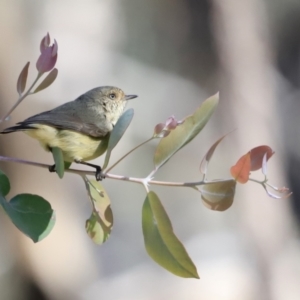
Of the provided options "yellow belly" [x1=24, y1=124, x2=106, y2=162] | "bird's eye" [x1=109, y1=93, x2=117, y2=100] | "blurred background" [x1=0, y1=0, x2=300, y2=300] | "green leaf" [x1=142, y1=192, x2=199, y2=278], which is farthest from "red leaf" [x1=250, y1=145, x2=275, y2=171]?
"blurred background" [x1=0, y1=0, x2=300, y2=300]

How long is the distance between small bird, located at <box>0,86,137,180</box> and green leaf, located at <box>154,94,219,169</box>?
230 millimetres

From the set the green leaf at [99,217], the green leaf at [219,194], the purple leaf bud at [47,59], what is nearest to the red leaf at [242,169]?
the green leaf at [219,194]

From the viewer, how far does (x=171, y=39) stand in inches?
197

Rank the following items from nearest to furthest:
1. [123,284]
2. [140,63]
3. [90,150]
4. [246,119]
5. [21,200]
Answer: [21,200] < [90,150] < [123,284] < [246,119] < [140,63]

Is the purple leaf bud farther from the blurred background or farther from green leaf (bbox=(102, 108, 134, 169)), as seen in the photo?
the blurred background

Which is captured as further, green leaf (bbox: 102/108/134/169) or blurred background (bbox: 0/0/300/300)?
blurred background (bbox: 0/0/300/300)

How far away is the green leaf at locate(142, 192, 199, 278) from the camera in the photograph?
3.39ft

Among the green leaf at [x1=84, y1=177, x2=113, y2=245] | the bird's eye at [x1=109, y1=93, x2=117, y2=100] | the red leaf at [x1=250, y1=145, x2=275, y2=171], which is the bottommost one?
the green leaf at [x1=84, y1=177, x2=113, y2=245]

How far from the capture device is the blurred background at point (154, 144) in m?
3.70

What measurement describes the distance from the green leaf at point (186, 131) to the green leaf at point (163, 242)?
0.11 metres

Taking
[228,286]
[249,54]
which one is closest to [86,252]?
[228,286]

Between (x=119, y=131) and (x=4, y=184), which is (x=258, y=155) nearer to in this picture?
(x=119, y=131)

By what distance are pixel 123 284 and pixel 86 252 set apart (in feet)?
1.32

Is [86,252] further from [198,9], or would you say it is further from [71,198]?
[198,9]
